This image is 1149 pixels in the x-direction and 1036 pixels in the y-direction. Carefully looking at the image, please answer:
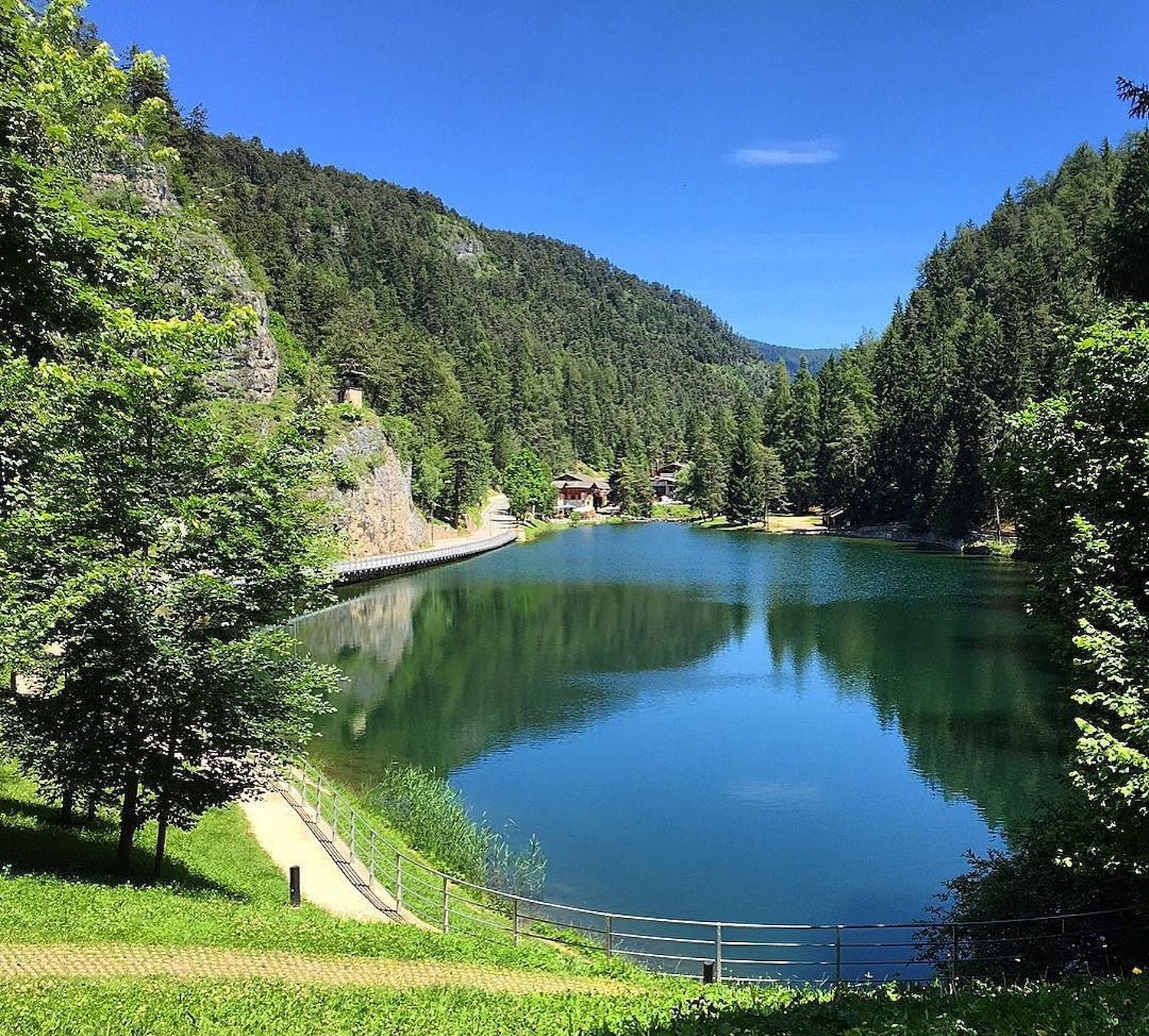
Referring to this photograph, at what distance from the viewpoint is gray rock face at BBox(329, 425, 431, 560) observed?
189 feet

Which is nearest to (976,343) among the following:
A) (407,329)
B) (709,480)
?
(709,480)

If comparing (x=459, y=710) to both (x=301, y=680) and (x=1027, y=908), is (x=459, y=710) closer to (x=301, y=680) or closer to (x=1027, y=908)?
(x=301, y=680)

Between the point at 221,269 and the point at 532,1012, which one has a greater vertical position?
the point at 221,269

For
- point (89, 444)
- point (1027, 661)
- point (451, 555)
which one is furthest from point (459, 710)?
point (451, 555)

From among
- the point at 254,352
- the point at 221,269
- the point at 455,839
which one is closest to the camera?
the point at 455,839

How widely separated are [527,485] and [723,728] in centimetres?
7872

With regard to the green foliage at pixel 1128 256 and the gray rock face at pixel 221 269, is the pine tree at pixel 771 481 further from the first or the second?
the green foliage at pixel 1128 256

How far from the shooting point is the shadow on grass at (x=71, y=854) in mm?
11289

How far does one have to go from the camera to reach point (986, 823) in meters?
19.9

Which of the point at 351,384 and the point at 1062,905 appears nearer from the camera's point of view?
the point at 1062,905

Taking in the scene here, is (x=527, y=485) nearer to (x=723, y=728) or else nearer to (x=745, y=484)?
(x=745, y=484)

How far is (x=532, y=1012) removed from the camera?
27.3ft

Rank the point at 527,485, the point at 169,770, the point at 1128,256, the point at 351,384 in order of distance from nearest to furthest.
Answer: the point at 169,770
the point at 1128,256
the point at 351,384
the point at 527,485

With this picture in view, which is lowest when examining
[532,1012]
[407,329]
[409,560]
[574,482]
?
[532,1012]
